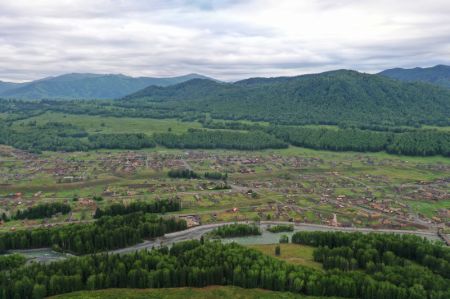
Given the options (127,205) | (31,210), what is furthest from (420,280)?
(31,210)

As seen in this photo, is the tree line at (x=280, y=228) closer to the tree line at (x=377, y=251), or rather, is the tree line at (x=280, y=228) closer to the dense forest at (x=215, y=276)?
the tree line at (x=377, y=251)

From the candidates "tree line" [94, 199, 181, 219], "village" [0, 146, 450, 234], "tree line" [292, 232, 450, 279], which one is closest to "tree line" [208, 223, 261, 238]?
"village" [0, 146, 450, 234]

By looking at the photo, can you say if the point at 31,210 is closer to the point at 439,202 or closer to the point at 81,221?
the point at 81,221

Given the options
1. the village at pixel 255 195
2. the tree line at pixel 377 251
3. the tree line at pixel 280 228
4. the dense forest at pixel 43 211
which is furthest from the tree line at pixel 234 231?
the dense forest at pixel 43 211

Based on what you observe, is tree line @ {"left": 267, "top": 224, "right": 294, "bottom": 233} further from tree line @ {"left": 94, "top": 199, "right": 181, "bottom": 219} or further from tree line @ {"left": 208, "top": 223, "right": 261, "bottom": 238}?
tree line @ {"left": 94, "top": 199, "right": 181, "bottom": 219}

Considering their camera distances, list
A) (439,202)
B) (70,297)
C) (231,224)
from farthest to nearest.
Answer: (439,202) → (231,224) → (70,297)

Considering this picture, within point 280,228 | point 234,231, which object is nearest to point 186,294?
point 234,231
